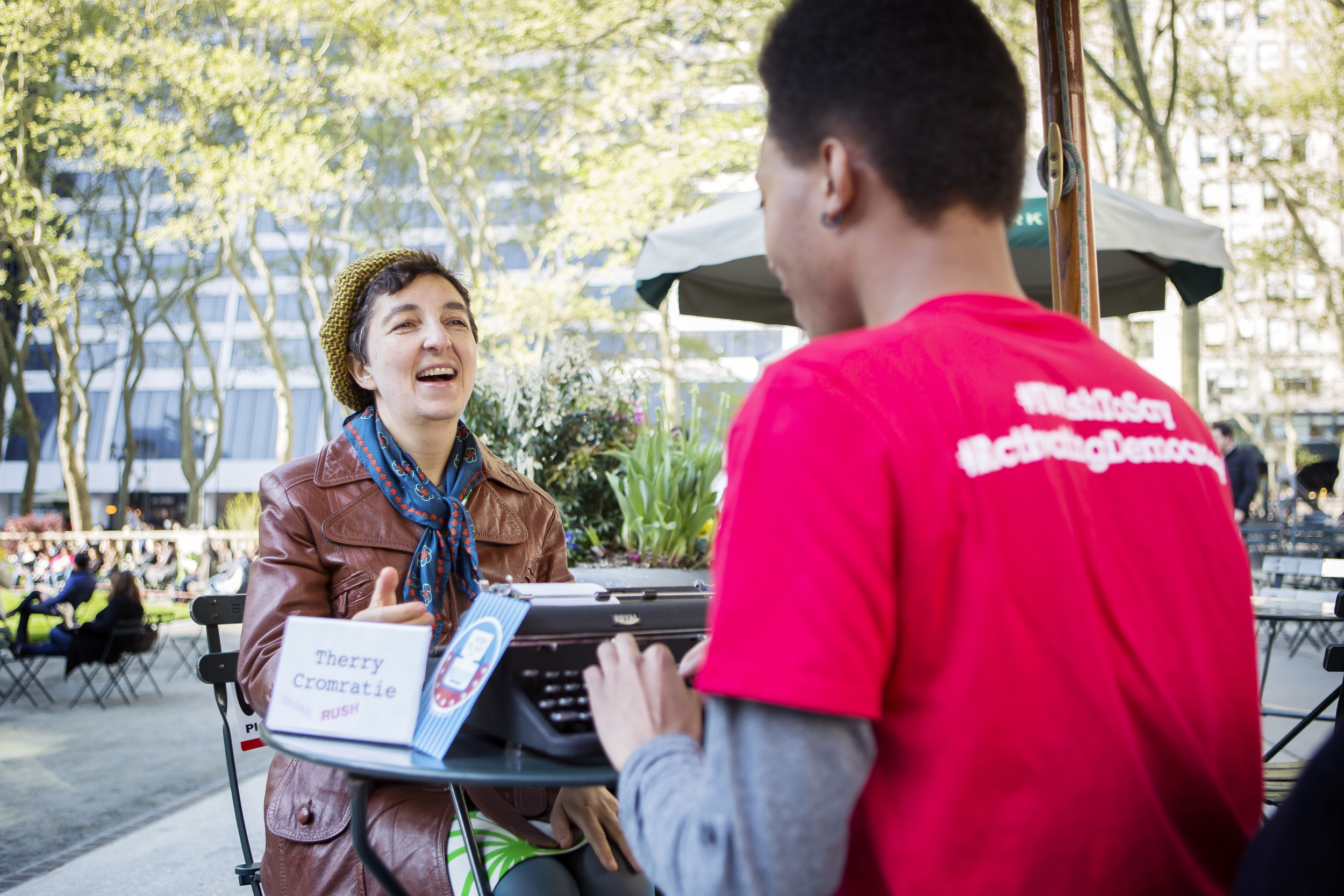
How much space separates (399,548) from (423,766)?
3.73 ft

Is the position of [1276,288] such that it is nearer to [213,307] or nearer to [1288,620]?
[1288,620]

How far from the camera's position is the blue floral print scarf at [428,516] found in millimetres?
2295

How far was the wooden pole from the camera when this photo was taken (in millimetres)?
2963

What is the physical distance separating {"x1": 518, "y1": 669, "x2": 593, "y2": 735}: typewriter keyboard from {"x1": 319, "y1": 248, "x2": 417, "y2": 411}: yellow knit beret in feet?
4.89

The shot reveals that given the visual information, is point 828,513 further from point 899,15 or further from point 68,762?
point 68,762

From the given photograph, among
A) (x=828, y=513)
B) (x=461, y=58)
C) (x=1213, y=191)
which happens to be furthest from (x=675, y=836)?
(x=1213, y=191)

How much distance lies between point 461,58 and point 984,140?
15.8 meters

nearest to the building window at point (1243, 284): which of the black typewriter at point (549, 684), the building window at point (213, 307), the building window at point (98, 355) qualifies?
the black typewriter at point (549, 684)

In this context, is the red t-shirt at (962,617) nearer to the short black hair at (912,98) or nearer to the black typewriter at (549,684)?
the short black hair at (912,98)

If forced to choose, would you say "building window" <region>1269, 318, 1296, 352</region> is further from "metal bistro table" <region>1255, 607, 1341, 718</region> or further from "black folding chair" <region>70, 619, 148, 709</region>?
"black folding chair" <region>70, 619, 148, 709</region>

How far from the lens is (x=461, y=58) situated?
15398 mm

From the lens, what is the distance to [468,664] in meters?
1.37

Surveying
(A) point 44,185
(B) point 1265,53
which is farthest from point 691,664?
(B) point 1265,53

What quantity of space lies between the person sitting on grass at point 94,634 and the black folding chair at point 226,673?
7.07 metres
